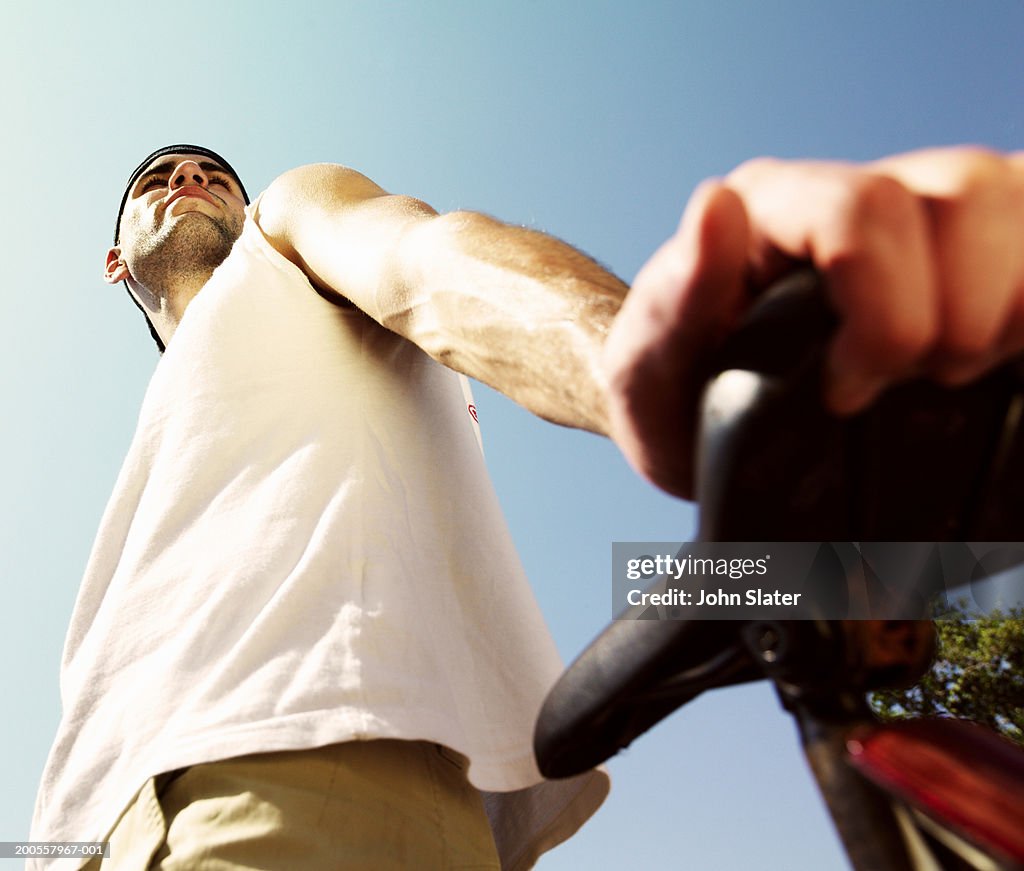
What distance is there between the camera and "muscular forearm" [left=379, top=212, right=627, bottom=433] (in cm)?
94

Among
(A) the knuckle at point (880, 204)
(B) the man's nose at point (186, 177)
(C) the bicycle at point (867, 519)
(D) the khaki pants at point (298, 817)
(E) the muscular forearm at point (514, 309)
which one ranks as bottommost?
(D) the khaki pants at point (298, 817)

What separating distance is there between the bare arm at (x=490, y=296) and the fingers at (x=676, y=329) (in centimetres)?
24

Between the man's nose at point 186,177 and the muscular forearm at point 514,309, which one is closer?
the muscular forearm at point 514,309

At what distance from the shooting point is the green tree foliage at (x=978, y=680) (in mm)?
10812

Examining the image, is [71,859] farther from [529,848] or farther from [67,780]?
[529,848]

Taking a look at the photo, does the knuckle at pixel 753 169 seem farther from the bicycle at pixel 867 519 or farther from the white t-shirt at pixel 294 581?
the white t-shirt at pixel 294 581

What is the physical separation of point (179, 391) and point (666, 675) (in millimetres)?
1495

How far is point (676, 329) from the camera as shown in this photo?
0.56 meters

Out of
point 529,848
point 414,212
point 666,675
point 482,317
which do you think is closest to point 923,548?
point 666,675

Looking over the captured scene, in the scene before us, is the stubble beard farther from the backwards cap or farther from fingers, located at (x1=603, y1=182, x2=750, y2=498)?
fingers, located at (x1=603, y1=182, x2=750, y2=498)

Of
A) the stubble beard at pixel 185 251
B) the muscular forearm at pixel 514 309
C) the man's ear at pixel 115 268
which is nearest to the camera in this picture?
the muscular forearm at pixel 514 309

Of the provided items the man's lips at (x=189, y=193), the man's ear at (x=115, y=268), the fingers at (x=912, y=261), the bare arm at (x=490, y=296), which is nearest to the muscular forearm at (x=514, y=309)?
the bare arm at (x=490, y=296)

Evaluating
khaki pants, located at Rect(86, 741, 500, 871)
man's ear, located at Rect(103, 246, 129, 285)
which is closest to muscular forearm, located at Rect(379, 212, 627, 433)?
khaki pants, located at Rect(86, 741, 500, 871)

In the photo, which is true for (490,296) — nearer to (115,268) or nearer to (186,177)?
(186,177)
